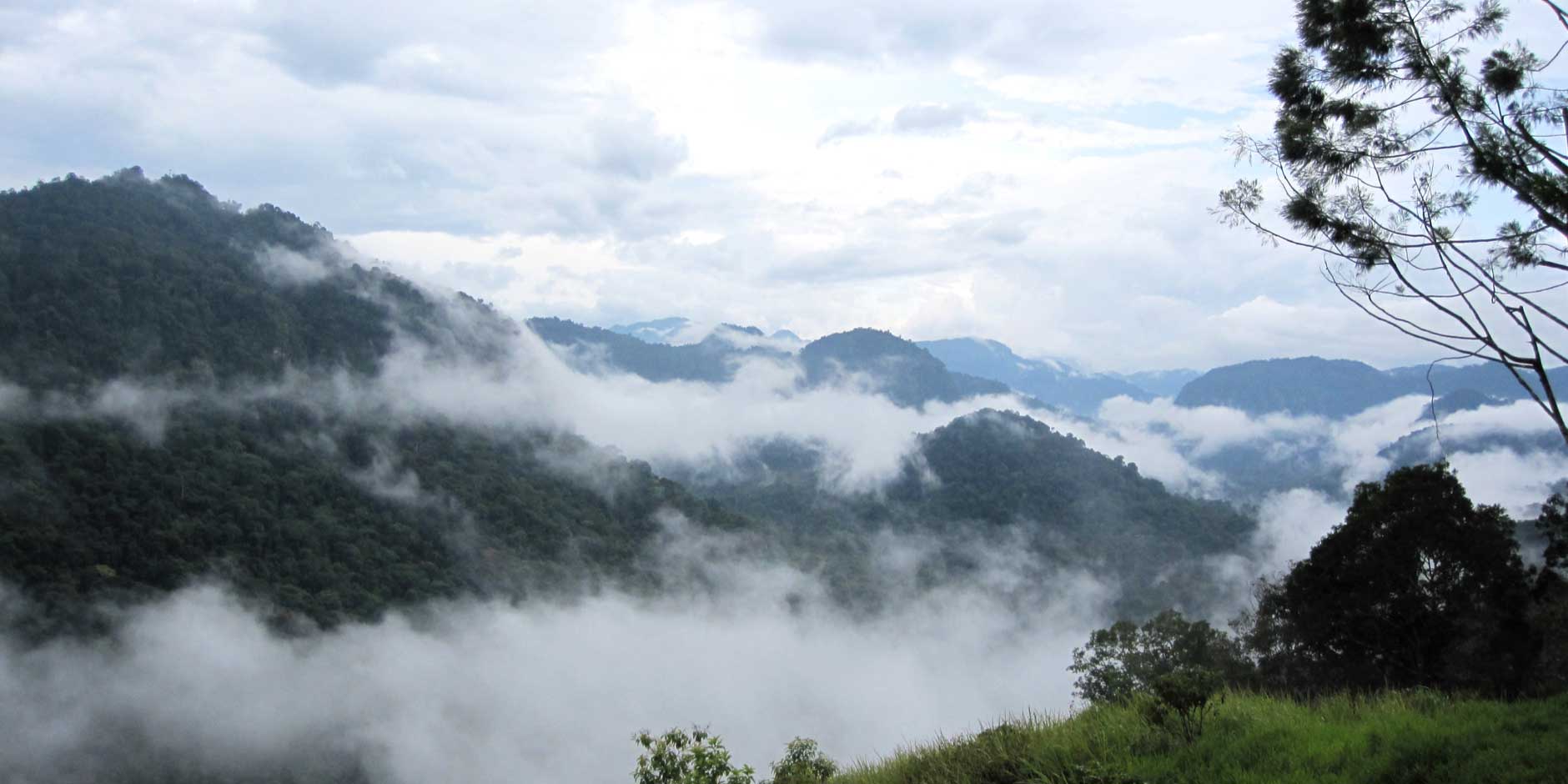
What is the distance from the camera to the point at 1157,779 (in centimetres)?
677

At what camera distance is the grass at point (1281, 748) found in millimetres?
6555

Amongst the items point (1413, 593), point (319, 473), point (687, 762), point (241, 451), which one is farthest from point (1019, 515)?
point (687, 762)

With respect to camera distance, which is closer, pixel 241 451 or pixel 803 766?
pixel 803 766

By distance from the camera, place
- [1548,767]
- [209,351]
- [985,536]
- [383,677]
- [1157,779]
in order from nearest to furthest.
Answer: [1548,767], [1157,779], [383,677], [209,351], [985,536]

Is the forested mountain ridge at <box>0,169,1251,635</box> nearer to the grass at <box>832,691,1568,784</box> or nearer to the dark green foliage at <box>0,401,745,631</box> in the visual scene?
the dark green foliage at <box>0,401,745,631</box>

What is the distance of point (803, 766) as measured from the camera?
970 centimetres

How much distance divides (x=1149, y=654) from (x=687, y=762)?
19.3 m

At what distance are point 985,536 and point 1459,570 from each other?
10593cm

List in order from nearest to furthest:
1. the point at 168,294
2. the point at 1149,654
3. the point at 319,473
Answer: the point at 1149,654, the point at 319,473, the point at 168,294

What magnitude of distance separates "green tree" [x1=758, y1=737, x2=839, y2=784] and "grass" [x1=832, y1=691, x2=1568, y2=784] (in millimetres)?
433

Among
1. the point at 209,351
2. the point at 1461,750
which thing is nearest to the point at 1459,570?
the point at 1461,750

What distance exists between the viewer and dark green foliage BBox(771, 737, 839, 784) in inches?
339

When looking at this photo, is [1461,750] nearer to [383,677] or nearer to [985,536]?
[383,677]

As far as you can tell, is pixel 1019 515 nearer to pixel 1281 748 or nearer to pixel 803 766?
pixel 803 766
